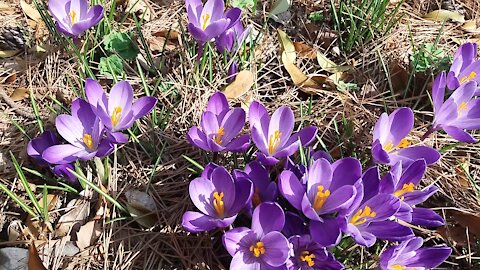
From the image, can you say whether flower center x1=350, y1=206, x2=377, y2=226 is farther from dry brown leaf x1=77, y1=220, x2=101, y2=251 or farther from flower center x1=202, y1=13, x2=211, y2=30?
flower center x1=202, y1=13, x2=211, y2=30

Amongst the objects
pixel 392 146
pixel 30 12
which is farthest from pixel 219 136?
pixel 30 12

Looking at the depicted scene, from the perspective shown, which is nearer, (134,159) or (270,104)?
(134,159)

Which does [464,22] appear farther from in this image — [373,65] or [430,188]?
[430,188]

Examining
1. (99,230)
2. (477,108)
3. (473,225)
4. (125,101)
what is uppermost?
(125,101)

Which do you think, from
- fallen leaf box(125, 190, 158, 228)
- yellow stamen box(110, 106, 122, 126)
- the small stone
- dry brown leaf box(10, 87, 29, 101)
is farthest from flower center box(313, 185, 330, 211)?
dry brown leaf box(10, 87, 29, 101)

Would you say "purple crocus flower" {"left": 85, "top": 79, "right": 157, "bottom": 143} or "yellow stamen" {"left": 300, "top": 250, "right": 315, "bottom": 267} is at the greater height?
"purple crocus flower" {"left": 85, "top": 79, "right": 157, "bottom": 143}

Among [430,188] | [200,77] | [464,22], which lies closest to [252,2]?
[200,77]

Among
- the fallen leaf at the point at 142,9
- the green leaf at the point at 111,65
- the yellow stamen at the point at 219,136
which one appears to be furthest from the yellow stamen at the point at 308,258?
the fallen leaf at the point at 142,9
